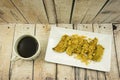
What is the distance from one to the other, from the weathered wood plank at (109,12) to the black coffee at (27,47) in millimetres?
278

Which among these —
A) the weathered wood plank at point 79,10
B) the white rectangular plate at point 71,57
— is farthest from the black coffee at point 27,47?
the weathered wood plank at point 79,10

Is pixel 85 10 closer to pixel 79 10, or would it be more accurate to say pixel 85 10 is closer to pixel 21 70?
pixel 79 10

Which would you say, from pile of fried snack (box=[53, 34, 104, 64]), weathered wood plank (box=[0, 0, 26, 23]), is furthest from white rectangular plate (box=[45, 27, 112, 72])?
weathered wood plank (box=[0, 0, 26, 23])

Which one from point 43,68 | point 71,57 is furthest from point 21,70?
point 71,57

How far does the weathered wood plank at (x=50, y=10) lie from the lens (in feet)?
2.18

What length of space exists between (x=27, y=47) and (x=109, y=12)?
34 centimetres

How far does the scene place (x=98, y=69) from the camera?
0.77 m

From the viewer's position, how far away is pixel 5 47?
32.9 inches

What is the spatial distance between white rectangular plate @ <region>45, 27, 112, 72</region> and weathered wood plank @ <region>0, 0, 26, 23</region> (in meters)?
0.15

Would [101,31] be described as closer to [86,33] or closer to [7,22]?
[86,33]

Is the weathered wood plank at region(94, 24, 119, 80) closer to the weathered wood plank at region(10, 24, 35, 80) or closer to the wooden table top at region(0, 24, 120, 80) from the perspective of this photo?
the wooden table top at region(0, 24, 120, 80)

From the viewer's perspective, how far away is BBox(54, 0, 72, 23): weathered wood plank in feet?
2.18

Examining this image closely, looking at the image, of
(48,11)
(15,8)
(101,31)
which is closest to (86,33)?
(101,31)

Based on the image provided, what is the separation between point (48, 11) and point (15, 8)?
0.40ft
